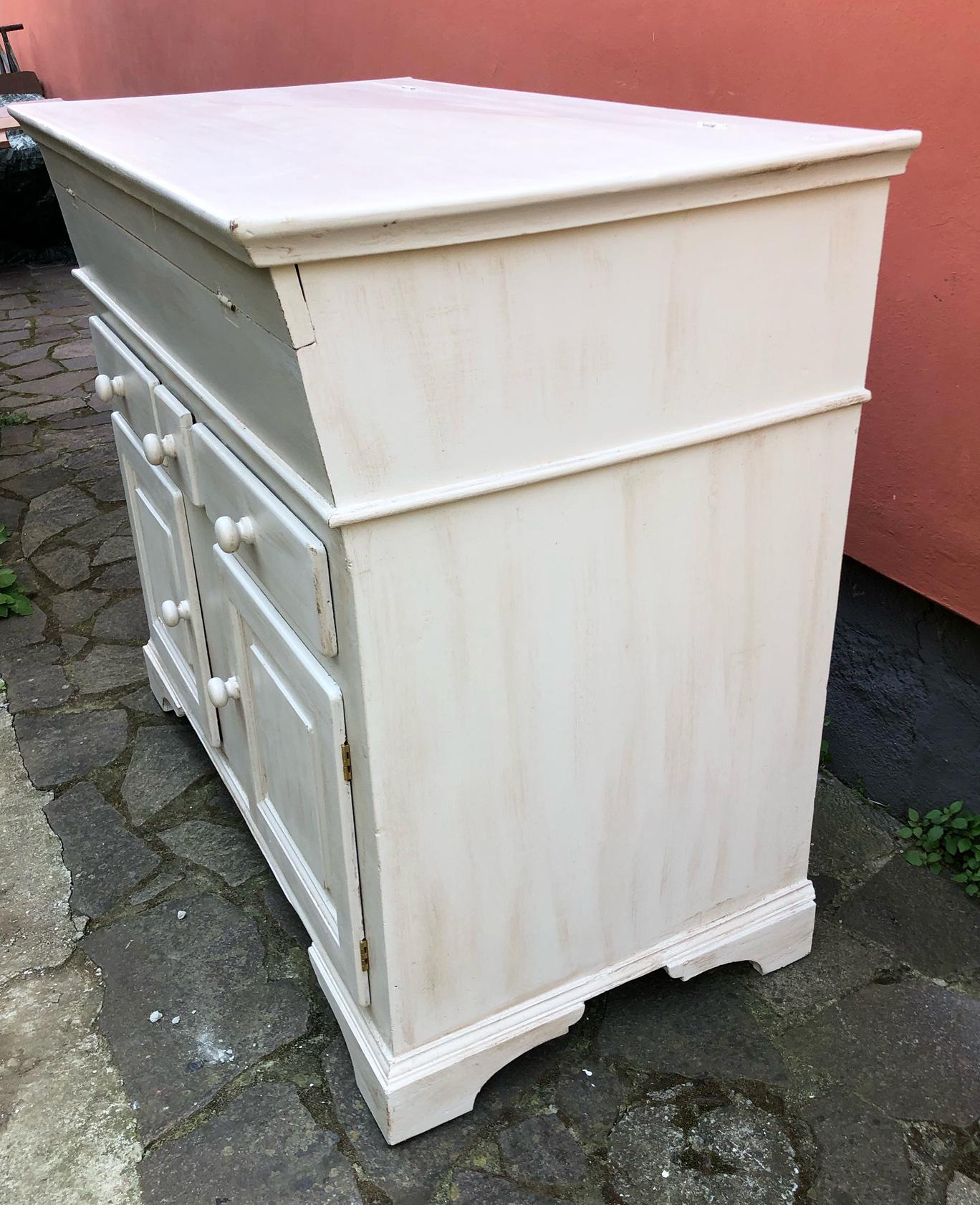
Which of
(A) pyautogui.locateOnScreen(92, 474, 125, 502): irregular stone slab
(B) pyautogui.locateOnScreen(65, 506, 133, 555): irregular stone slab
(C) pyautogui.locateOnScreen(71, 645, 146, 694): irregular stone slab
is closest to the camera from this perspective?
(C) pyautogui.locateOnScreen(71, 645, 146, 694): irregular stone slab

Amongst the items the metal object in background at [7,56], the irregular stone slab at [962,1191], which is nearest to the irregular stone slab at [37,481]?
the irregular stone slab at [962,1191]

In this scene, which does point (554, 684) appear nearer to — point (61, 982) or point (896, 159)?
point (896, 159)

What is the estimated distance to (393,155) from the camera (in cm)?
139

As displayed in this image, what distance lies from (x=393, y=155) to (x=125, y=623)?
2172 millimetres

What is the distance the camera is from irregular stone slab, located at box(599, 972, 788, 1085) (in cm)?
180

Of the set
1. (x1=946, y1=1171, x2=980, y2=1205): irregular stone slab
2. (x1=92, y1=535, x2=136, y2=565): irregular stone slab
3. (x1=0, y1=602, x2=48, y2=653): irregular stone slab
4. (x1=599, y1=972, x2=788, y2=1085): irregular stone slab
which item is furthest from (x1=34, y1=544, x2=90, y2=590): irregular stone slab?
(x1=946, y1=1171, x2=980, y2=1205): irregular stone slab

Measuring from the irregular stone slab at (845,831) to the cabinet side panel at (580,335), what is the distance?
1.16 metres

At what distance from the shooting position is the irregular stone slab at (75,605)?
325 centimetres

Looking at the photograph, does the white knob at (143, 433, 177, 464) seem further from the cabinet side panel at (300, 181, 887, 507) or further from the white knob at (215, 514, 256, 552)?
the cabinet side panel at (300, 181, 887, 507)

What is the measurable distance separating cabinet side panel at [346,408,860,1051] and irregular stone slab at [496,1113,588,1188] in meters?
0.21

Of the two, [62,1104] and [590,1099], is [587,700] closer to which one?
[590,1099]

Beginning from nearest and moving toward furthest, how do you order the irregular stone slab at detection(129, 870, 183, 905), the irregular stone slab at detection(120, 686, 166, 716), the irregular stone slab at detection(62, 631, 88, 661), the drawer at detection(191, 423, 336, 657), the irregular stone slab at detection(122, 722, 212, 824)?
the drawer at detection(191, 423, 336, 657), the irregular stone slab at detection(129, 870, 183, 905), the irregular stone slab at detection(122, 722, 212, 824), the irregular stone slab at detection(120, 686, 166, 716), the irregular stone slab at detection(62, 631, 88, 661)

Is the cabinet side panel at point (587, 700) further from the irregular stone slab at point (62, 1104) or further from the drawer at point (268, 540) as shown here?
the irregular stone slab at point (62, 1104)

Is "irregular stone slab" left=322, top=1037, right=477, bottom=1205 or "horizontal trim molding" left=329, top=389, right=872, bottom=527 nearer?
"horizontal trim molding" left=329, top=389, right=872, bottom=527
